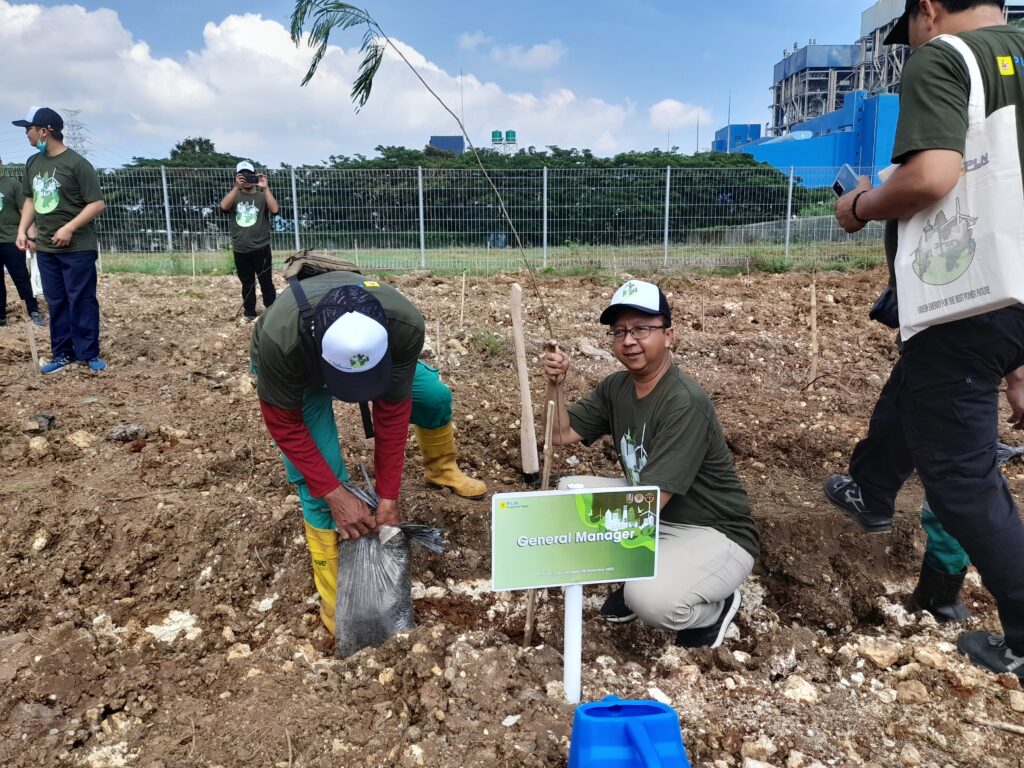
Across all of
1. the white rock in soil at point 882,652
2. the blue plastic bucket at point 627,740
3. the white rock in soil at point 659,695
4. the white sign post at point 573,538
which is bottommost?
the white rock in soil at point 659,695

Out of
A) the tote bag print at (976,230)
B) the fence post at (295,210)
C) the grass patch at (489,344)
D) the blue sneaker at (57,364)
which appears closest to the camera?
the tote bag print at (976,230)

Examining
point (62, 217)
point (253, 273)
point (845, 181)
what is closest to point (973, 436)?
point (845, 181)

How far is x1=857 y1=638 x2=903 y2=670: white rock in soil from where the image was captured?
2.24m

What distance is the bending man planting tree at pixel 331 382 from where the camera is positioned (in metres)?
2.16

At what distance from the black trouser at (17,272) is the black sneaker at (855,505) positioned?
7441 millimetres

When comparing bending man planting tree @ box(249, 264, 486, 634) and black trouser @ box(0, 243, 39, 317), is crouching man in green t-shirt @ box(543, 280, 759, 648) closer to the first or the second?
bending man planting tree @ box(249, 264, 486, 634)

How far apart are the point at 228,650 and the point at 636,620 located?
4.99ft

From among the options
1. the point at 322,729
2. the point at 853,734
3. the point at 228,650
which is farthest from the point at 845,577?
the point at 228,650

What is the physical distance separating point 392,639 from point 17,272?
691 centimetres

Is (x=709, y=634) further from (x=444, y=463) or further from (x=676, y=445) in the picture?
(x=444, y=463)

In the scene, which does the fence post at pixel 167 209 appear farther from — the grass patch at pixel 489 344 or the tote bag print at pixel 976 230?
the tote bag print at pixel 976 230

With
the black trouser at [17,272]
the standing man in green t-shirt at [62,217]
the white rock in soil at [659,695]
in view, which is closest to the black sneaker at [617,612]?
the white rock in soil at [659,695]

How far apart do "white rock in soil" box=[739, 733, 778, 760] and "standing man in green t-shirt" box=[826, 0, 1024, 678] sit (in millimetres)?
782

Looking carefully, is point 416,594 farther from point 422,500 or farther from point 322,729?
point 322,729
